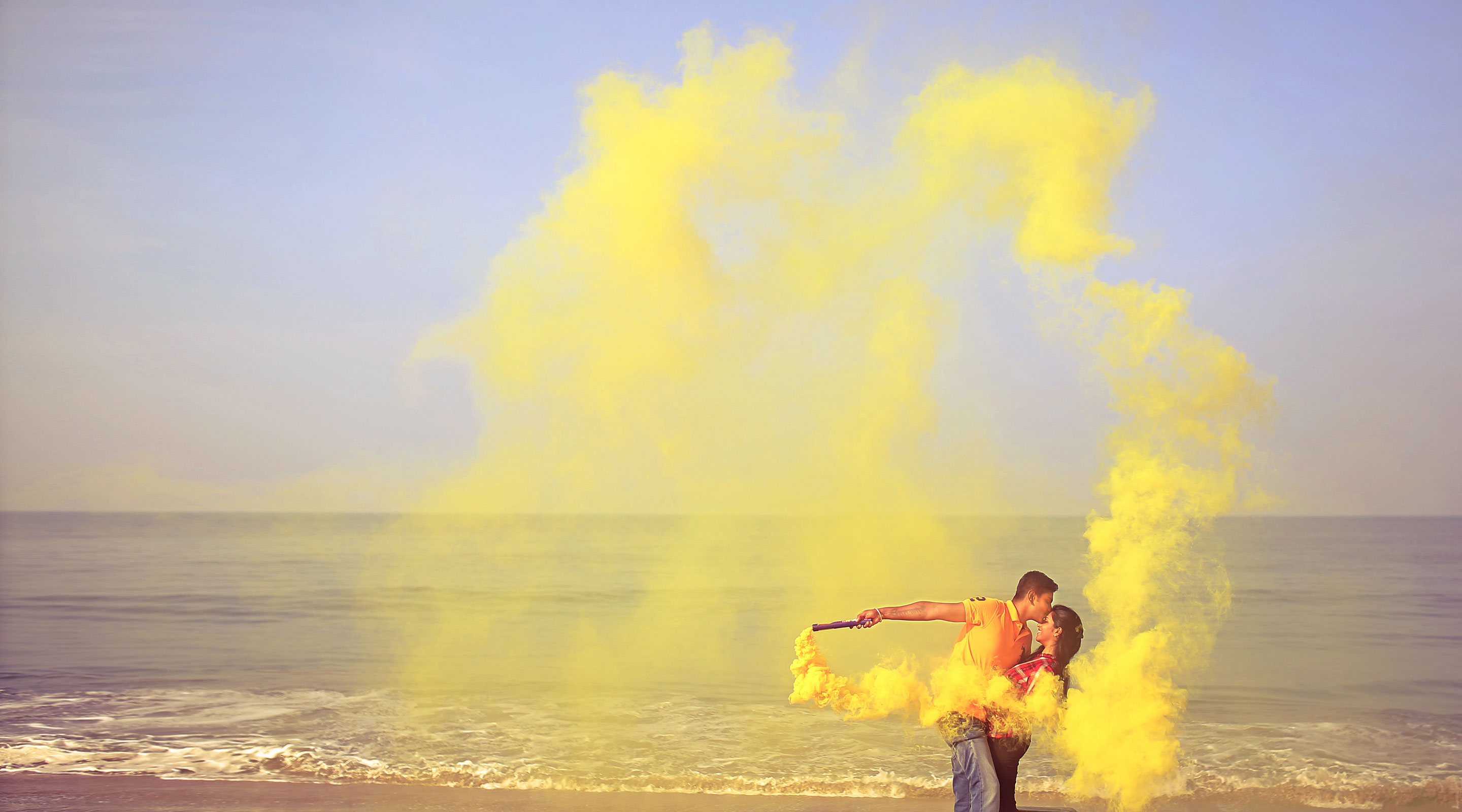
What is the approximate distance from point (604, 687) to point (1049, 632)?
10.8m

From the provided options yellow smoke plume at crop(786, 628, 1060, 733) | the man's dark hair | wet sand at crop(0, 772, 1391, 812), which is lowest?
wet sand at crop(0, 772, 1391, 812)

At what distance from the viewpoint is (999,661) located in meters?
5.82

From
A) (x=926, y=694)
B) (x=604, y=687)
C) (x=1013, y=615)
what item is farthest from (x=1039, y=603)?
Result: (x=604, y=687)

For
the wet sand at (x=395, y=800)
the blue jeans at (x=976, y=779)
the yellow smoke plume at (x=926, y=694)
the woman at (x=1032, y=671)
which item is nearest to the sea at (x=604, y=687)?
the wet sand at (x=395, y=800)

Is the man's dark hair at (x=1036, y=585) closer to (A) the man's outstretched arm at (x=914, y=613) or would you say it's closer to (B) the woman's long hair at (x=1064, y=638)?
(B) the woman's long hair at (x=1064, y=638)

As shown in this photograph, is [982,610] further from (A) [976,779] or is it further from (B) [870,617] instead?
(A) [976,779]

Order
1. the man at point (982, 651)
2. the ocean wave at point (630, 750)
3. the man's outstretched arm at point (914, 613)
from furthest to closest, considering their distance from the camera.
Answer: the ocean wave at point (630, 750)
the man at point (982, 651)
the man's outstretched arm at point (914, 613)

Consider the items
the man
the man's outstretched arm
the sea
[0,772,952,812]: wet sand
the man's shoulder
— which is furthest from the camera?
the sea

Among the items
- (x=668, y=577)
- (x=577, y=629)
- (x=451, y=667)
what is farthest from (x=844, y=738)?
(x=668, y=577)

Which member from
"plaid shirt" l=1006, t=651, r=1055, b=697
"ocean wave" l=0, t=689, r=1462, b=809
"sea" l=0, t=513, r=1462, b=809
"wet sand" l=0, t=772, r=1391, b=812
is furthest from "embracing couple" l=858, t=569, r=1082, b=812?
"ocean wave" l=0, t=689, r=1462, b=809

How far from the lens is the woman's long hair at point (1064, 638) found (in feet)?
19.3

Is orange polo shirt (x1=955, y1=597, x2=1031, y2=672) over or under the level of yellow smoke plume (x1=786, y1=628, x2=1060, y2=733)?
over

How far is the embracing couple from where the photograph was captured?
19.0 ft

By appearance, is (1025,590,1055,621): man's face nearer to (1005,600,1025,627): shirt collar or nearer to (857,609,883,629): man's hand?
(1005,600,1025,627): shirt collar
